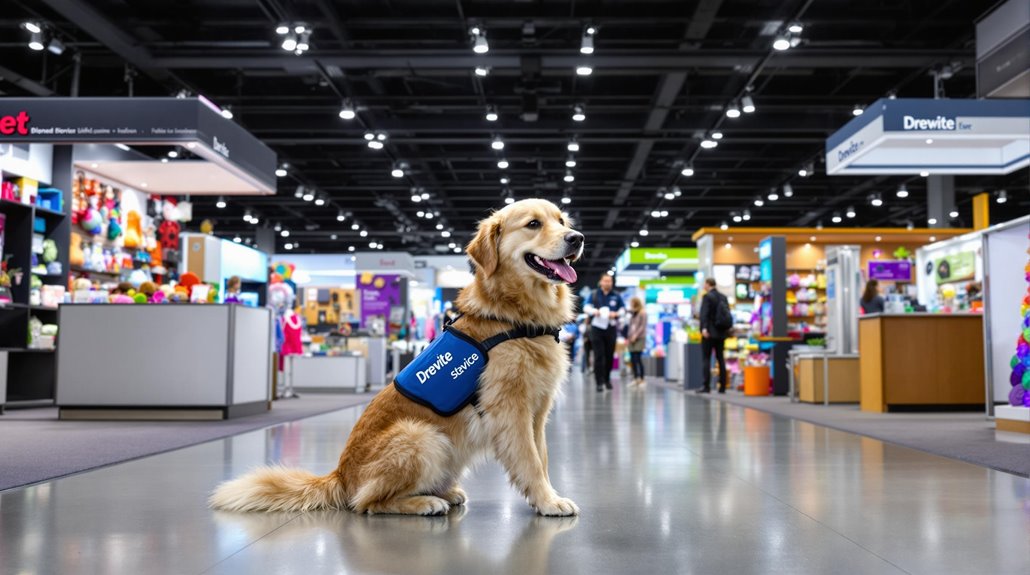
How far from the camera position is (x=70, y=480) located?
155 inches

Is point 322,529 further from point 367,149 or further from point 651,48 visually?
point 367,149

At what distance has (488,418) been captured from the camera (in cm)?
281

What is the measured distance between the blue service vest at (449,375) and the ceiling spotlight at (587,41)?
880 centimetres

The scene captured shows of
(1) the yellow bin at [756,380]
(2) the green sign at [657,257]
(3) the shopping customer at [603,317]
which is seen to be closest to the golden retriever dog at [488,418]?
A: (3) the shopping customer at [603,317]

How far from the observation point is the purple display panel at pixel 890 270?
44.8 feet

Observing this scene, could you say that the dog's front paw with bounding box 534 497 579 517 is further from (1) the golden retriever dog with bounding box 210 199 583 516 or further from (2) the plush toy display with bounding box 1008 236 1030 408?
(2) the plush toy display with bounding box 1008 236 1030 408

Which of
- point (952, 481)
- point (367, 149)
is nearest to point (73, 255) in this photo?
point (367, 149)

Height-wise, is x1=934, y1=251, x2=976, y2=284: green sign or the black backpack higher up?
x1=934, y1=251, x2=976, y2=284: green sign

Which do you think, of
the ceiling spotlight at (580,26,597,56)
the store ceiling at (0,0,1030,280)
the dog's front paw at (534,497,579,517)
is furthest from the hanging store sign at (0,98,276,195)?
the dog's front paw at (534,497,579,517)

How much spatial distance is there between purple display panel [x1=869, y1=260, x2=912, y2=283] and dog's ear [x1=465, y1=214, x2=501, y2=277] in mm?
12052

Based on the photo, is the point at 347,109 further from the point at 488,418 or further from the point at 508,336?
the point at 488,418

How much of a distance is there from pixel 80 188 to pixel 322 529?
10.4 meters

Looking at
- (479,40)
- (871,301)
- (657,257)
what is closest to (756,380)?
(871,301)

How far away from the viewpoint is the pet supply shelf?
25.5 feet
